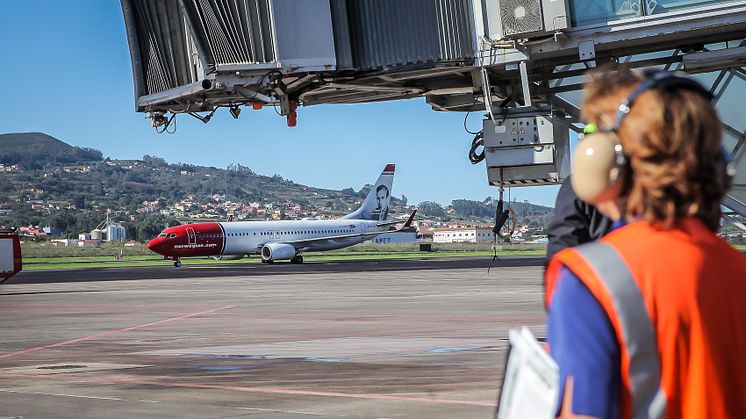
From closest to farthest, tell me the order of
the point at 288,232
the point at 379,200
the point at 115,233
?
the point at 288,232 < the point at 379,200 < the point at 115,233

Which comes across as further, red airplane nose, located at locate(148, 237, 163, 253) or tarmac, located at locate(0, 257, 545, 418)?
red airplane nose, located at locate(148, 237, 163, 253)

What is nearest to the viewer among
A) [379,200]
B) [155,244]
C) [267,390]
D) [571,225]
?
[571,225]

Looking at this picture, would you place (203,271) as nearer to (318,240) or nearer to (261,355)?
(318,240)

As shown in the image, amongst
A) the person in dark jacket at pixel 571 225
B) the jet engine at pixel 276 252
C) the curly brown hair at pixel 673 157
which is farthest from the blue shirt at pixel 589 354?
the jet engine at pixel 276 252

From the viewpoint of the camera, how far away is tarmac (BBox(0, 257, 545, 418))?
9367 mm

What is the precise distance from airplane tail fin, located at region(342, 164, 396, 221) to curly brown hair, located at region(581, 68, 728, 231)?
77.9 meters

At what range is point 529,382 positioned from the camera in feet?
8.75

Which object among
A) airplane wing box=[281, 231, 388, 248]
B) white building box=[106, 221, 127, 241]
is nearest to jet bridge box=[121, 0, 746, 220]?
airplane wing box=[281, 231, 388, 248]

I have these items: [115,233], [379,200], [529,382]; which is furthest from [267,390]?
[115,233]

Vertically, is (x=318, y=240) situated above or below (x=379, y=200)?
below

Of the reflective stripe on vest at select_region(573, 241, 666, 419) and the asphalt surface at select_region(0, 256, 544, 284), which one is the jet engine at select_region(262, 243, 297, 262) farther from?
the reflective stripe on vest at select_region(573, 241, 666, 419)

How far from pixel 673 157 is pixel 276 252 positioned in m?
64.2

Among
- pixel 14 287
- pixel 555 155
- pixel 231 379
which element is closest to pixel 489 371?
pixel 231 379

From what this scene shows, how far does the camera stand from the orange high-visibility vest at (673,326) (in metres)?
2.44
